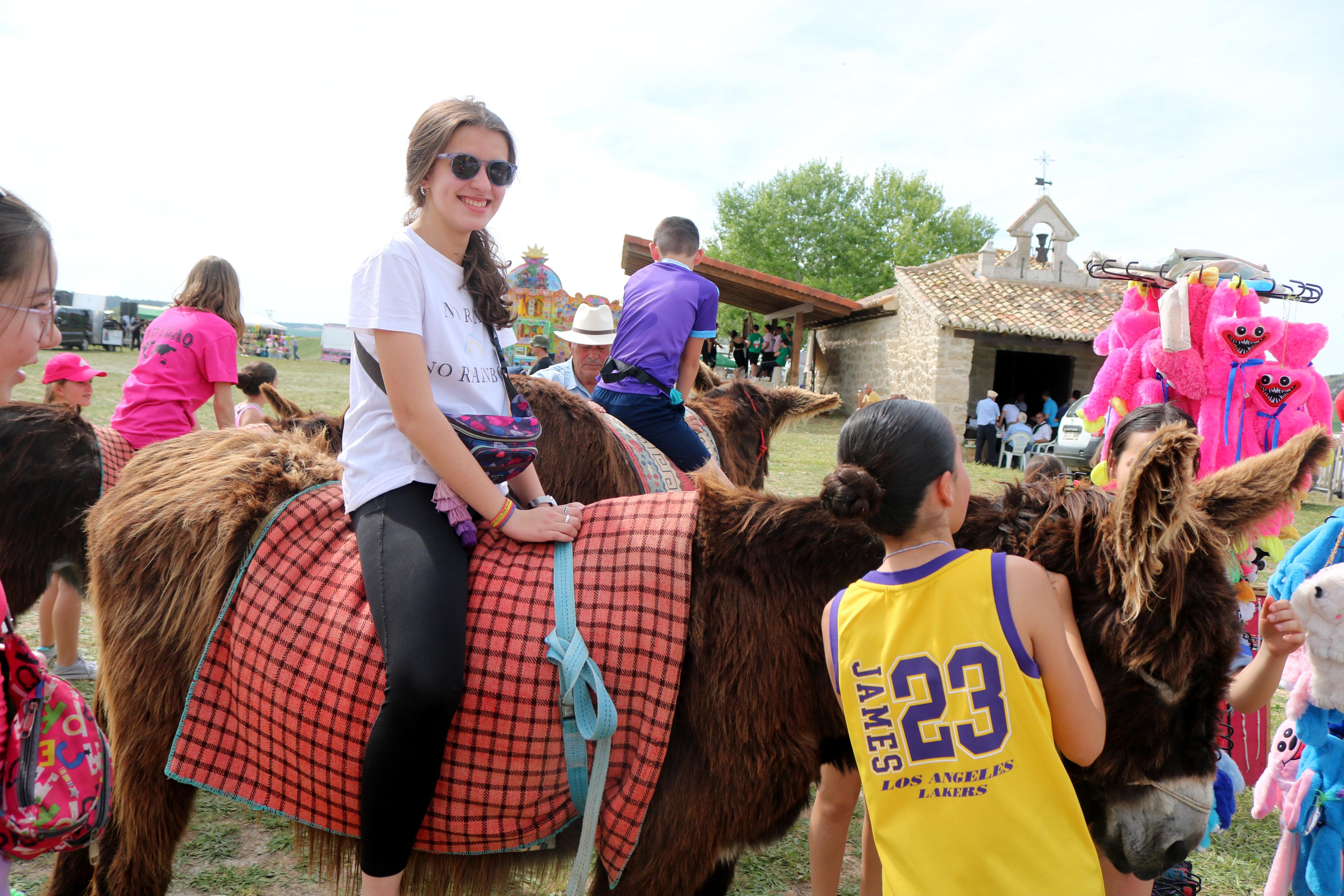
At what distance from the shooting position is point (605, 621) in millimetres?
1770

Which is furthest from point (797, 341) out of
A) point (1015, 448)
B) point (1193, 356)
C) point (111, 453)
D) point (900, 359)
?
point (111, 453)

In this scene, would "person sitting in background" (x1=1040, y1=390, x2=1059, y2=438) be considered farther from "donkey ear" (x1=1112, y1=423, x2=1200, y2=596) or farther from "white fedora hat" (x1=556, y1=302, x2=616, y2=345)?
"donkey ear" (x1=1112, y1=423, x2=1200, y2=596)

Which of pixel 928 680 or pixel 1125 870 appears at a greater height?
pixel 928 680

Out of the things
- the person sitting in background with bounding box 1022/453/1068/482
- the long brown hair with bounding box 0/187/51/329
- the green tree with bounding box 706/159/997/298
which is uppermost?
the green tree with bounding box 706/159/997/298

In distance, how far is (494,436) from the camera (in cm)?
193

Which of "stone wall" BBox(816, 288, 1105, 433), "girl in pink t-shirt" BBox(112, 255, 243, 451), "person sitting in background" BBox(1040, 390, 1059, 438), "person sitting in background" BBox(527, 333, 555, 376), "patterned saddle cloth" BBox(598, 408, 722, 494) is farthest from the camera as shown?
"person sitting in background" BBox(1040, 390, 1059, 438)

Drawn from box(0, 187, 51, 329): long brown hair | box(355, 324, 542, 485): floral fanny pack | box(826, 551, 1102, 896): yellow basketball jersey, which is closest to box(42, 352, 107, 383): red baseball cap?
box(355, 324, 542, 485): floral fanny pack

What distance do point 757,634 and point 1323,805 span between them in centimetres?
192

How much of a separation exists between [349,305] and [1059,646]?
1738 mm

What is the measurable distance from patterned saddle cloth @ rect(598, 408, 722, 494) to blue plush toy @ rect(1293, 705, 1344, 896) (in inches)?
94.8

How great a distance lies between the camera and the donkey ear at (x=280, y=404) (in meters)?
4.56

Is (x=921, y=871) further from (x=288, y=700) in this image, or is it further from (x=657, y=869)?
(x=288, y=700)

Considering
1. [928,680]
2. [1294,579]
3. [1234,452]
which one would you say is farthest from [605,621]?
[1234,452]

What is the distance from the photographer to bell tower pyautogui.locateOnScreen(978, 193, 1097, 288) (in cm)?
2473
